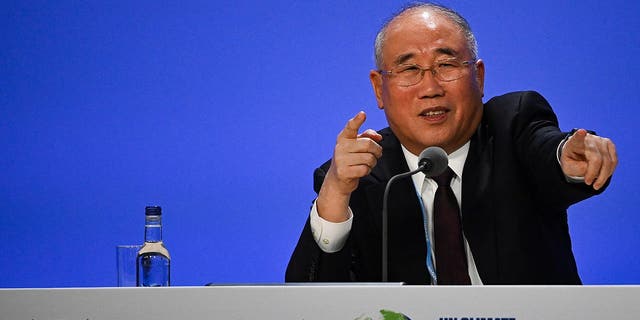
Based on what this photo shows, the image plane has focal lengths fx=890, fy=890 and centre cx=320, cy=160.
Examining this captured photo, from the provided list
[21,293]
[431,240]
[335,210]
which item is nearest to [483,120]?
[431,240]

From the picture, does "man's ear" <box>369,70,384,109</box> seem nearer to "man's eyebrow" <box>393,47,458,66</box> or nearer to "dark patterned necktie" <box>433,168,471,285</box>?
"man's eyebrow" <box>393,47,458,66</box>

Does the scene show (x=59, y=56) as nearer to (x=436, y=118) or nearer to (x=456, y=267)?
(x=436, y=118)

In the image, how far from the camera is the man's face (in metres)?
2.21

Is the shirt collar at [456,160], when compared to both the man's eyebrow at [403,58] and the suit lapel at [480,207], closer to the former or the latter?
the suit lapel at [480,207]

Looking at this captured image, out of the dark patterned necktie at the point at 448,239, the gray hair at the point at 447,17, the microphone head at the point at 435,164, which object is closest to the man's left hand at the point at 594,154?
the microphone head at the point at 435,164

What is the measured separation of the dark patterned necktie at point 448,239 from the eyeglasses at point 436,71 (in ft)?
0.88

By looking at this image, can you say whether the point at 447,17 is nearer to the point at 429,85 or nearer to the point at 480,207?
the point at 429,85

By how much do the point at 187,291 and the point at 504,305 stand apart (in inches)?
17.9

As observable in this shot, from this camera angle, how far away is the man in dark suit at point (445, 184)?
198 cm

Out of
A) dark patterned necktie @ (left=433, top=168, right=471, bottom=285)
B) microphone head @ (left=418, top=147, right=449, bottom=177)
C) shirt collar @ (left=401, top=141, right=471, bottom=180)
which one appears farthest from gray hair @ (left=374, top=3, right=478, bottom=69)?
microphone head @ (left=418, top=147, right=449, bottom=177)

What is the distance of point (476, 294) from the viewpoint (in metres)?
1.22

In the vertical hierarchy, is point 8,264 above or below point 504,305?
above

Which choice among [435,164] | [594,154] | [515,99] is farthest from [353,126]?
[515,99]

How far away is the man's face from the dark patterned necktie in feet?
0.49
